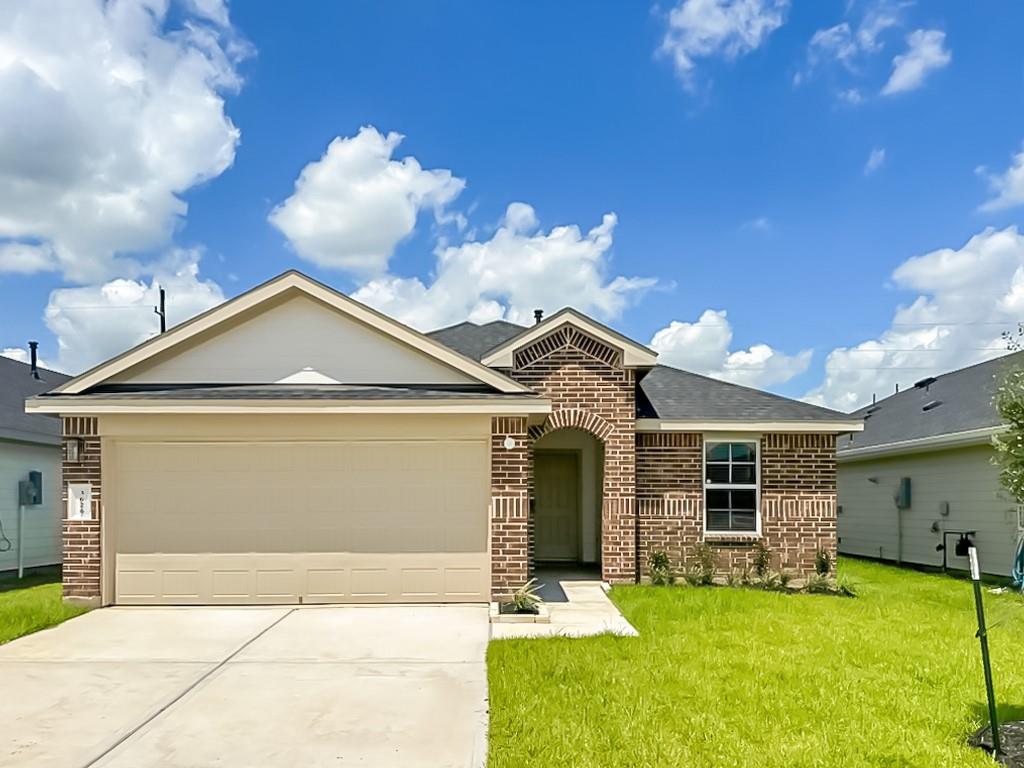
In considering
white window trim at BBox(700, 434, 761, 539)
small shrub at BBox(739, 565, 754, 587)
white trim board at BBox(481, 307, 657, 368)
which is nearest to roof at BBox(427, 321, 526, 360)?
white trim board at BBox(481, 307, 657, 368)

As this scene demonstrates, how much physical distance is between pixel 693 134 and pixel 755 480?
7196 millimetres

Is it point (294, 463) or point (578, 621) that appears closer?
point (578, 621)

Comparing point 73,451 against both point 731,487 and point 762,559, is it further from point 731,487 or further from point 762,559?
point 762,559

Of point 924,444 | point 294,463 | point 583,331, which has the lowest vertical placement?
point 294,463

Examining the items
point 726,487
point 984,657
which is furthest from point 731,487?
point 984,657

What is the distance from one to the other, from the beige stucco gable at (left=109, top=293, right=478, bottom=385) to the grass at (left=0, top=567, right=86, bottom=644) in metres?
3.28

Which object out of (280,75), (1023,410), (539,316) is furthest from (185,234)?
(1023,410)

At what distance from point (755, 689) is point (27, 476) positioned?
14456mm

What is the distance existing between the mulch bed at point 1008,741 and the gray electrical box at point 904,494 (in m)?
13.0

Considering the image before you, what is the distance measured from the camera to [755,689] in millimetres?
7020

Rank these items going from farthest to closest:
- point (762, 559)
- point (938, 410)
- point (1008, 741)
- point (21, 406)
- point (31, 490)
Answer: point (938, 410), point (21, 406), point (31, 490), point (762, 559), point (1008, 741)

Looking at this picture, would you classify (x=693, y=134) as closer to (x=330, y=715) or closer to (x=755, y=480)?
(x=755, y=480)

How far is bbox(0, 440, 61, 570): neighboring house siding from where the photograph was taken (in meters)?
15.0

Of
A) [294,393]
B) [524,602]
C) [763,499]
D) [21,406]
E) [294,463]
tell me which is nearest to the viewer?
[524,602]
